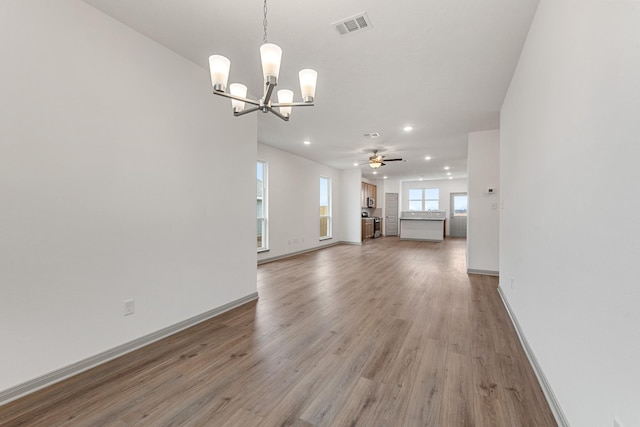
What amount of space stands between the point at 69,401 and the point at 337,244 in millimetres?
8103

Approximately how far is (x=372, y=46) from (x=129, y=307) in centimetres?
323

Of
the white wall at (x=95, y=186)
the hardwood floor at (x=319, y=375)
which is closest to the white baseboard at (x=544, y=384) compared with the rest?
the hardwood floor at (x=319, y=375)

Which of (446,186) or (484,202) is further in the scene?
(446,186)

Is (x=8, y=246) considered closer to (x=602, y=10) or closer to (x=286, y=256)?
(x=602, y=10)

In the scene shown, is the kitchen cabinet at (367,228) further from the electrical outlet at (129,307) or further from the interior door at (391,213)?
the electrical outlet at (129,307)

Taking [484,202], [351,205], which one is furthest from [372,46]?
[351,205]

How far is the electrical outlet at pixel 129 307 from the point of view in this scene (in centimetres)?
236

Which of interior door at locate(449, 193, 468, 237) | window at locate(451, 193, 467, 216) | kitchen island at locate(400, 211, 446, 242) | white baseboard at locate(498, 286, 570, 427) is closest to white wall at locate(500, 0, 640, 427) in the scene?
white baseboard at locate(498, 286, 570, 427)

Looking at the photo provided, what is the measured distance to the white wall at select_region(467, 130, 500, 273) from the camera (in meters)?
5.04

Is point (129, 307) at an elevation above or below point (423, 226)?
below

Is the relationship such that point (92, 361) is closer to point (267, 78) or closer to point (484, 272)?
point (267, 78)

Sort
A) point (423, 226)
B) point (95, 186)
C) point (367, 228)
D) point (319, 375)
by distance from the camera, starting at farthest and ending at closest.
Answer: point (367, 228), point (423, 226), point (95, 186), point (319, 375)

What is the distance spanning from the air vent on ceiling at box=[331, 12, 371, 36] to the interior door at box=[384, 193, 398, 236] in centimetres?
1133

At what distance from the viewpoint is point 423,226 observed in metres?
10.8
